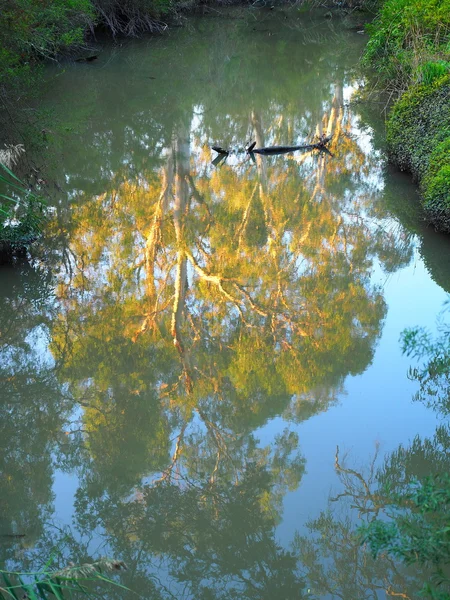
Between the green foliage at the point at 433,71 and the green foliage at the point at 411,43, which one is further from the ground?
the green foliage at the point at 411,43

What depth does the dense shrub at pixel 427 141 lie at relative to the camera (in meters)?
9.25

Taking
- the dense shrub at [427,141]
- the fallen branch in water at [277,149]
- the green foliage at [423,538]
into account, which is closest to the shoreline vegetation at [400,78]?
the dense shrub at [427,141]

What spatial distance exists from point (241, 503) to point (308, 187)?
7086mm

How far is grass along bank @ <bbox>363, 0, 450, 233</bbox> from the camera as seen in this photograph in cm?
957

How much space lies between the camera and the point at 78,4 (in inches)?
740

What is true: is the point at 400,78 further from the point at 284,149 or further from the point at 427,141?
the point at 427,141

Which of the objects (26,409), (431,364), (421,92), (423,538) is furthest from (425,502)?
(421,92)

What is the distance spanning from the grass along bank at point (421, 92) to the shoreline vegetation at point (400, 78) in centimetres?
1

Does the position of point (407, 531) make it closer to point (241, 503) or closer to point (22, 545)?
point (241, 503)

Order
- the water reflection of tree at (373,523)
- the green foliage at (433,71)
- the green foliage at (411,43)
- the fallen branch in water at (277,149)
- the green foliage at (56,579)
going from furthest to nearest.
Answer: the fallen branch in water at (277,149), the green foliage at (411,43), the green foliage at (433,71), the water reflection of tree at (373,523), the green foliage at (56,579)

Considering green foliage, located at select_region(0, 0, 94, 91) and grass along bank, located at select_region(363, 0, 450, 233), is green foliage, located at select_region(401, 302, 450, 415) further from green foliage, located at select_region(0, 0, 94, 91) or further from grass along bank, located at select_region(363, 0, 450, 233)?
green foliage, located at select_region(0, 0, 94, 91)

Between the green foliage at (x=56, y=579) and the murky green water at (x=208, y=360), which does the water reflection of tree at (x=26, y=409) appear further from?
the green foliage at (x=56, y=579)

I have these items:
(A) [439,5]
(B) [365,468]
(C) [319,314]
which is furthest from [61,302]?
(A) [439,5]

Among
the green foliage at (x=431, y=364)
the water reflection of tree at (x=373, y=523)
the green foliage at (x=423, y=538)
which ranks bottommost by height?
the green foliage at (x=423, y=538)
